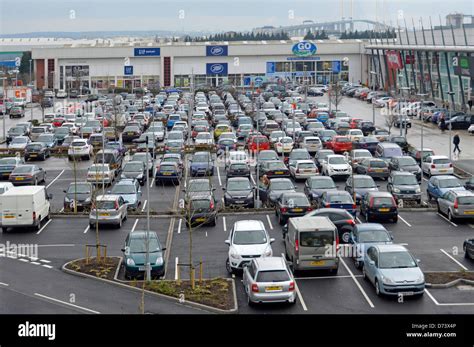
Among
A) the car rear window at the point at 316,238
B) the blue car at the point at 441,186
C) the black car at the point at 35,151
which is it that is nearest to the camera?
the car rear window at the point at 316,238

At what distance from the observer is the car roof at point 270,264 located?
17362 mm

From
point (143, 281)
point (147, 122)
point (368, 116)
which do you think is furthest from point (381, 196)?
point (368, 116)

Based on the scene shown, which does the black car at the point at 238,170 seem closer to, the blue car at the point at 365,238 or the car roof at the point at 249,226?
the car roof at the point at 249,226

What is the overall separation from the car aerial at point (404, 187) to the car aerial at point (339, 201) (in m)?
3.77

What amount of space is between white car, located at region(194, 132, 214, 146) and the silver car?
30.8 metres

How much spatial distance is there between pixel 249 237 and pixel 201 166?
56.5 ft

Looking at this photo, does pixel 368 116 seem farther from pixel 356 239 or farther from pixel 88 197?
pixel 356 239

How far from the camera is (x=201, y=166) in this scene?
38.4 metres

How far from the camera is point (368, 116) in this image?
69375 millimetres

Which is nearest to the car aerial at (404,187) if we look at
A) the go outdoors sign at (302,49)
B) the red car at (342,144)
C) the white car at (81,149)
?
the red car at (342,144)

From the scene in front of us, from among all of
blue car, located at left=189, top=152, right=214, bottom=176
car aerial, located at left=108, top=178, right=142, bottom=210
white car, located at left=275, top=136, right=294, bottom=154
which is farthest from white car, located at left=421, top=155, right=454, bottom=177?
car aerial, located at left=108, top=178, right=142, bottom=210

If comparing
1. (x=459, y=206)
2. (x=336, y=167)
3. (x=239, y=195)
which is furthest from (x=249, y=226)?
(x=336, y=167)

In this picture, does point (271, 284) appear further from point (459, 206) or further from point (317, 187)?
point (317, 187)
